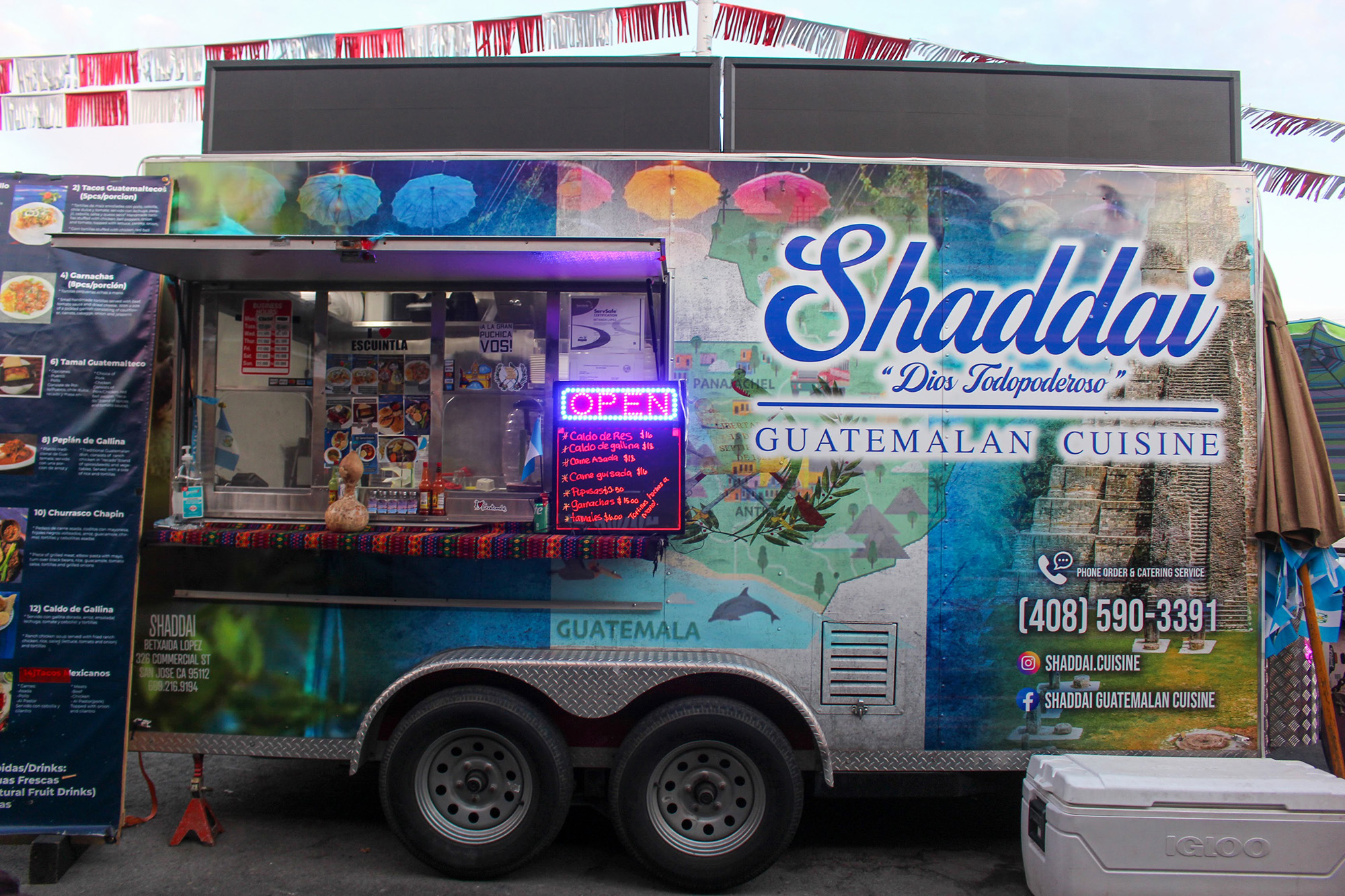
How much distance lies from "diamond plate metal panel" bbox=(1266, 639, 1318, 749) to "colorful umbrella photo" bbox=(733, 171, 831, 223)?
3.45 meters

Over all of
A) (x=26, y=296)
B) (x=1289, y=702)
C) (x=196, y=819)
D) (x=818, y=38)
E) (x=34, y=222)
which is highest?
(x=818, y=38)

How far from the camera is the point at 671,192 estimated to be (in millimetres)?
4203

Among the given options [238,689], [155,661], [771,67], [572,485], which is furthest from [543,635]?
[771,67]

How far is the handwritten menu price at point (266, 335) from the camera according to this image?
4.56m

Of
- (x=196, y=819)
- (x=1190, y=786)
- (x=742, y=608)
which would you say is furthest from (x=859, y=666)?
(x=196, y=819)

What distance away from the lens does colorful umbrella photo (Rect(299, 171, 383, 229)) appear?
A: 431cm

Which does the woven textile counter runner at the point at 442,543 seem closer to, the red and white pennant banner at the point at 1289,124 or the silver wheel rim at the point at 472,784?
the silver wheel rim at the point at 472,784

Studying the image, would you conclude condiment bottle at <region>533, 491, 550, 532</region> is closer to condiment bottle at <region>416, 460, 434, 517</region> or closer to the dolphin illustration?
condiment bottle at <region>416, 460, 434, 517</region>

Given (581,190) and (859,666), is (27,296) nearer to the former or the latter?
(581,190)

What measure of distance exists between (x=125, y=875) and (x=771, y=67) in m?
5.48

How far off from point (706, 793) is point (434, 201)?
11.4ft

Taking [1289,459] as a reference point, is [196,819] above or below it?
below

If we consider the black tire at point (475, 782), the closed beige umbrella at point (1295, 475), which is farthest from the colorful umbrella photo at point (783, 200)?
the black tire at point (475, 782)

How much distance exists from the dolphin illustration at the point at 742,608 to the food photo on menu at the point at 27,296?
393 cm
